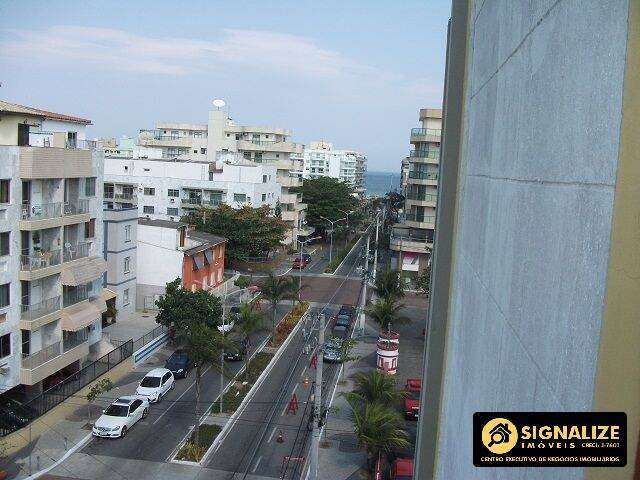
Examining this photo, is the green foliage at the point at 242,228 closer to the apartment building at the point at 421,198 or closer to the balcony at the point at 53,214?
the apartment building at the point at 421,198

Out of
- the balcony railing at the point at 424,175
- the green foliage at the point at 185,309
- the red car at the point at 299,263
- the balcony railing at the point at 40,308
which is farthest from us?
the red car at the point at 299,263

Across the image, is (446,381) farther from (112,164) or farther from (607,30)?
(112,164)

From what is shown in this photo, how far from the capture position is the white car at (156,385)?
71.1 feet

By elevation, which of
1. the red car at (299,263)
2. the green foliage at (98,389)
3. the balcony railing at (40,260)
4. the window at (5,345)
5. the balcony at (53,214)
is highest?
the balcony at (53,214)

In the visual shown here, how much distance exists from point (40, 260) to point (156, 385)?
552cm

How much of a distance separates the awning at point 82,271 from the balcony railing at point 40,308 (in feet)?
2.26

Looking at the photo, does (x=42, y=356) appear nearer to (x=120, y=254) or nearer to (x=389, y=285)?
(x=120, y=254)

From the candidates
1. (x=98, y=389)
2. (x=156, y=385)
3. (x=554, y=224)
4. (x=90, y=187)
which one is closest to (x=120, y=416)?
(x=98, y=389)

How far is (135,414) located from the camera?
19.7 metres

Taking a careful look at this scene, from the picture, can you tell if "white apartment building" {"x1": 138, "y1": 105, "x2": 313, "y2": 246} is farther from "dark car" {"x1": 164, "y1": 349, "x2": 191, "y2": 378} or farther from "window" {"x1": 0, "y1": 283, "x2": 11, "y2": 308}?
"window" {"x1": 0, "y1": 283, "x2": 11, "y2": 308}

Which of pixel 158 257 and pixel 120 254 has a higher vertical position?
pixel 120 254

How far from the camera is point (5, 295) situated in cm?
1900

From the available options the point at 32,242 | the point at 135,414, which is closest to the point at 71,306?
the point at 32,242

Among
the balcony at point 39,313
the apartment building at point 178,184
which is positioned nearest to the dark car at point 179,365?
the balcony at point 39,313
